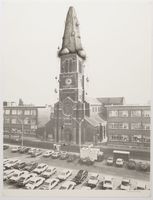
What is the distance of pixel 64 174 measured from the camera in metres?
1.64

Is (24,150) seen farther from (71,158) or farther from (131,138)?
(131,138)

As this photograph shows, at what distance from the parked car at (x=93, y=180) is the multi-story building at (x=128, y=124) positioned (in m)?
0.22

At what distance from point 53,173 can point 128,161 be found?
453mm

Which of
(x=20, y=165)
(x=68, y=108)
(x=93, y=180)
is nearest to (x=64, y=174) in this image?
(x=93, y=180)

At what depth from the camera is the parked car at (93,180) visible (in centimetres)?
161

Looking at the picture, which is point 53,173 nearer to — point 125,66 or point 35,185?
point 35,185

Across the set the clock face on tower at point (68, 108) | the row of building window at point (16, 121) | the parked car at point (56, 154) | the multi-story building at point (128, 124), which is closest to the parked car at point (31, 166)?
the parked car at point (56, 154)

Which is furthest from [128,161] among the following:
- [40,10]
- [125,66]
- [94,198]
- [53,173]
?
[40,10]

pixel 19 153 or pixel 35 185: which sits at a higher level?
pixel 19 153

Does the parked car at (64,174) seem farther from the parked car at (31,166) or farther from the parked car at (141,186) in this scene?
the parked car at (141,186)

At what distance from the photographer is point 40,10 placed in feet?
5.51

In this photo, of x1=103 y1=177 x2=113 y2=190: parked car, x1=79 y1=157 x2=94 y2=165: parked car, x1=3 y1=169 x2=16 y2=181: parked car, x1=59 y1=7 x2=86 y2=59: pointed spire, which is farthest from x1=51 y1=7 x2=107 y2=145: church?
x1=3 y1=169 x2=16 y2=181: parked car

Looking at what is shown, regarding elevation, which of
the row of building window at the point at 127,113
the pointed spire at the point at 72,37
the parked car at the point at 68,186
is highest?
the pointed spire at the point at 72,37

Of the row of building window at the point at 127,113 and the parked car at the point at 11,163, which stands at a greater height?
the row of building window at the point at 127,113
